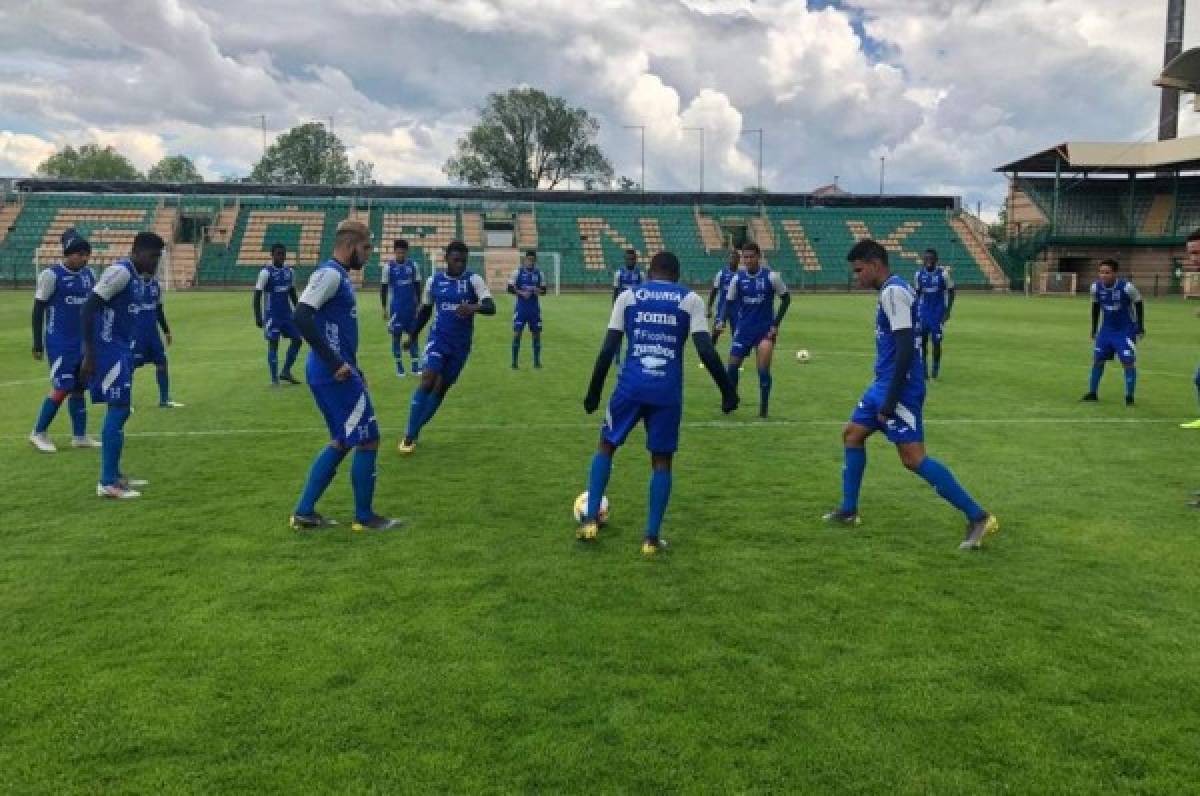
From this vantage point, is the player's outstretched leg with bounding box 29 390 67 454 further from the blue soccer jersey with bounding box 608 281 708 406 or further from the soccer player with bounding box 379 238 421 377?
the blue soccer jersey with bounding box 608 281 708 406

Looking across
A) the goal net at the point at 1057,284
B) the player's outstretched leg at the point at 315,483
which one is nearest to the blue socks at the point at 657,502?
the player's outstretched leg at the point at 315,483

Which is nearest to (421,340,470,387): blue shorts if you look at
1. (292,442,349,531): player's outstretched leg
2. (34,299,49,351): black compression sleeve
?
(292,442,349,531): player's outstretched leg

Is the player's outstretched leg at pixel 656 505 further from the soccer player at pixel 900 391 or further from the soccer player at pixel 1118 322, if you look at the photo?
the soccer player at pixel 1118 322

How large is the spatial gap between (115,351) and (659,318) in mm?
5153

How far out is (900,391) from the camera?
6.30m

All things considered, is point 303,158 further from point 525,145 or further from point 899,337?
point 899,337

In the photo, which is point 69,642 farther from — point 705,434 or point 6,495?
point 705,434

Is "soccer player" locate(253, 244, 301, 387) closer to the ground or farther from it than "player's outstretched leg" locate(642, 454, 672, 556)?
farther from it

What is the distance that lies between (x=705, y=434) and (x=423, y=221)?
185 feet

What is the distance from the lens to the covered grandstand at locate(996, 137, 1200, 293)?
2247 inches

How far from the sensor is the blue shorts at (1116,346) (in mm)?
13250

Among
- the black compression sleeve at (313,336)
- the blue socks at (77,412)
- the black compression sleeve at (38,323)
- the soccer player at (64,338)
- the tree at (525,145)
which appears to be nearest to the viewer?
the black compression sleeve at (313,336)

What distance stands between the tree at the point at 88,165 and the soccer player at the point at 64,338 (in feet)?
376

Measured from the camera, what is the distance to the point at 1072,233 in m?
60.2
